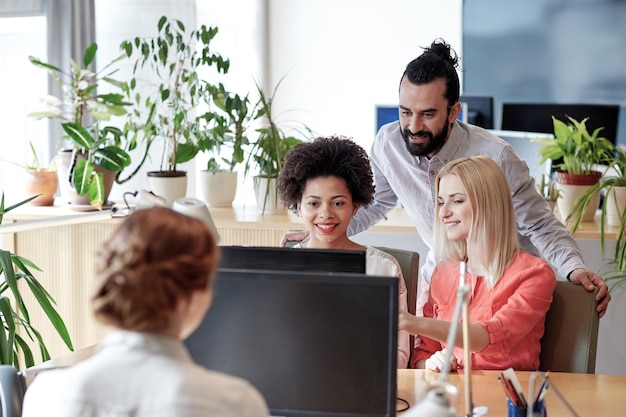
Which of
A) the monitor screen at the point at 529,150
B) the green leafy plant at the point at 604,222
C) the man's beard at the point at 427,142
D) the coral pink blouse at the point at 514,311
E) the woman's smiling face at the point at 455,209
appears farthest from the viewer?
the monitor screen at the point at 529,150

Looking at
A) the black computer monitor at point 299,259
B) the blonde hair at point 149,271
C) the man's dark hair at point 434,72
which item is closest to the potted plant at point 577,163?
the man's dark hair at point 434,72

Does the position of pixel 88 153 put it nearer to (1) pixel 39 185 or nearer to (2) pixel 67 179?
(2) pixel 67 179

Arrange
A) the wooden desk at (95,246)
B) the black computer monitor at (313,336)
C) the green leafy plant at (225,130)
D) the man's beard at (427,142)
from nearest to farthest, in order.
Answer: the black computer monitor at (313,336) < the man's beard at (427,142) < the wooden desk at (95,246) < the green leafy plant at (225,130)

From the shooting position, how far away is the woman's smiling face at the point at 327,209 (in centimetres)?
243

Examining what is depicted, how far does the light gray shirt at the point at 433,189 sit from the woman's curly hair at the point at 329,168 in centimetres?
40

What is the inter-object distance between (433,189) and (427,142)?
180 mm

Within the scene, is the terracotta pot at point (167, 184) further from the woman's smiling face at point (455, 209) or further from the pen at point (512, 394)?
the pen at point (512, 394)

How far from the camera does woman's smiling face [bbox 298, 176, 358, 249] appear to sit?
2.43 meters

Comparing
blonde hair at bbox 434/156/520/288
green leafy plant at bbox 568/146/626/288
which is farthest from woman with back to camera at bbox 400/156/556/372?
green leafy plant at bbox 568/146/626/288

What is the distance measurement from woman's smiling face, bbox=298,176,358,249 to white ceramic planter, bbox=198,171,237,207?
131 cm

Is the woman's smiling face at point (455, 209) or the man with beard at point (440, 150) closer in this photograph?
the woman's smiling face at point (455, 209)

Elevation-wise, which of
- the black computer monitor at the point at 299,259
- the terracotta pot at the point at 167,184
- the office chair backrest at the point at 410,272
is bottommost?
the office chair backrest at the point at 410,272

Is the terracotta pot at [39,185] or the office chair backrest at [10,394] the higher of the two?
the terracotta pot at [39,185]

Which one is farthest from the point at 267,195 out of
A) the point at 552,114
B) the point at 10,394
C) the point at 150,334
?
the point at 552,114
